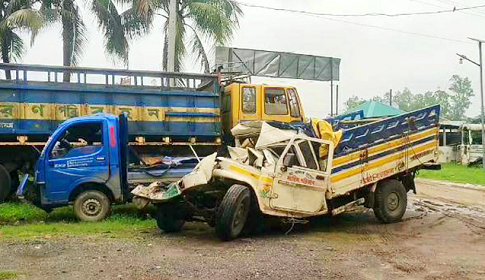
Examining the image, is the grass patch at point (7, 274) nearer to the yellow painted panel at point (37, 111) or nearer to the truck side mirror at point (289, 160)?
the truck side mirror at point (289, 160)

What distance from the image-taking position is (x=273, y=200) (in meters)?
8.32

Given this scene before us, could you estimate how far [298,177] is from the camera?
8.60m

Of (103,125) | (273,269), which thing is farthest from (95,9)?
(273,269)

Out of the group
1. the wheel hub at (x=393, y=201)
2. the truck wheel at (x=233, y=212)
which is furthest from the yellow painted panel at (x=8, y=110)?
the wheel hub at (x=393, y=201)

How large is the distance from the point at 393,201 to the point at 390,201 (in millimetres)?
85

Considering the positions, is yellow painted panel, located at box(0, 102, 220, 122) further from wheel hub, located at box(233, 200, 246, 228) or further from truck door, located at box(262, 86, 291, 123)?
wheel hub, located at box(233, 200, 246, 228)

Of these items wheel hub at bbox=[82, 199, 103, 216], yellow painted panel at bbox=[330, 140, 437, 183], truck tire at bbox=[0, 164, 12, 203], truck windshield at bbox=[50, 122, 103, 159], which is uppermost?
truck windshield at bbox=[50, 122, 103, 159]

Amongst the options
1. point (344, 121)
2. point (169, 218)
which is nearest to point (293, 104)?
point (344, 121)

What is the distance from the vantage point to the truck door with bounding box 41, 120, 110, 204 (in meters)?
9.55

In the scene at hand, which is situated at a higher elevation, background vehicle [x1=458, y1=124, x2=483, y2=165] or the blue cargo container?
the blue cargo container

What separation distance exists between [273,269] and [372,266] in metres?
1.30

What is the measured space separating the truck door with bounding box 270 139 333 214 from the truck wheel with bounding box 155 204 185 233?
5.25 ft

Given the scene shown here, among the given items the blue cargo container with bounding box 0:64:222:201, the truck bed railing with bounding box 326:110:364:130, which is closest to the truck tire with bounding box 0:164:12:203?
the blue cargo container with bounding box 0:64:222:201

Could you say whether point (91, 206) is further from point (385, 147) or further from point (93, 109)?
point (385, 147)
